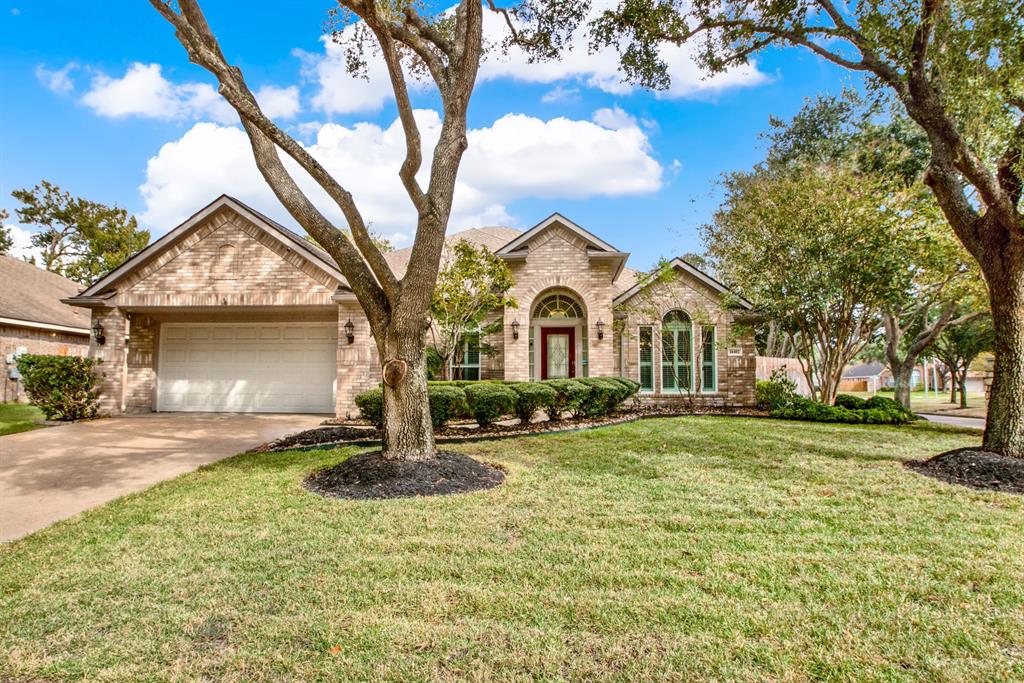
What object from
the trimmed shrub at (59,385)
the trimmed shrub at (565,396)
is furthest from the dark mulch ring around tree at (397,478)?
the trimmed shrub at (59,385)

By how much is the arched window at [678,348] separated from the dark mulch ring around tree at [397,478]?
37.3 ft

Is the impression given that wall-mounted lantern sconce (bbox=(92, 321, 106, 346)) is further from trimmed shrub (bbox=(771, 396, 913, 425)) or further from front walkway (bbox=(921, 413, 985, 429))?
front walkway (bbox=(921, 413, 985, 429))

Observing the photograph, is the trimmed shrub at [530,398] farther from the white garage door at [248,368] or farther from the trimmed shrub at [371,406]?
the white garage door at [248,368]

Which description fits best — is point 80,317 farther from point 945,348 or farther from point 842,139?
point 945,348

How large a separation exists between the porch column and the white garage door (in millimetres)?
1282

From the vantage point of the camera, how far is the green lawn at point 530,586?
257 cm

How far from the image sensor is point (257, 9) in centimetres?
896

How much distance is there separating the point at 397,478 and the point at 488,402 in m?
4.25

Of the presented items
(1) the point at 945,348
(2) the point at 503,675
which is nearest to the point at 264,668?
(2) the point at 503,675

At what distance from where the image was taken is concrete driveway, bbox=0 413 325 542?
5.58 metres

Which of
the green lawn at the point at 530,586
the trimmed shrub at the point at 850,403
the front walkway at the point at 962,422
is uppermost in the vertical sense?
the trimmed shrub at the point at 850,403

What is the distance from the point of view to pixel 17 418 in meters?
13.4

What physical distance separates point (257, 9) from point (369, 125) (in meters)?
5.70

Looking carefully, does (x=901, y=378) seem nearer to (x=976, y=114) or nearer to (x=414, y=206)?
(x=976, y=114)
